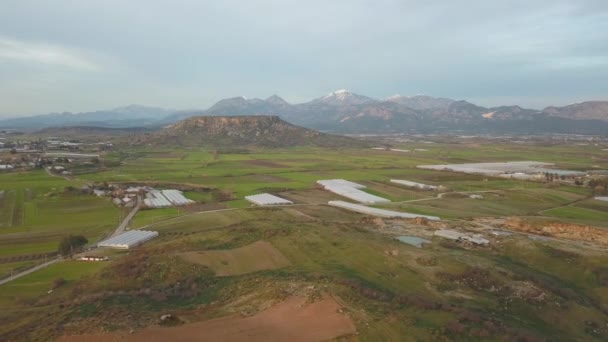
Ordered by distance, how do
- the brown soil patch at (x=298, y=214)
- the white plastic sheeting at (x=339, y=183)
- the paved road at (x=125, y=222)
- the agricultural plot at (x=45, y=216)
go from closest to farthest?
the agricultural plot at (x=45, y=216)
the paved road at (x=125, y=222)
the brown soil patch at (x=298, y=214)
the white plastic sheeting at (x=339, y=183)

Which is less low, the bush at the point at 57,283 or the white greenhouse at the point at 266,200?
the bush at the point at 57,283

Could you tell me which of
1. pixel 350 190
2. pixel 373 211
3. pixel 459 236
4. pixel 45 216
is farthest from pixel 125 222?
pixel 459 236

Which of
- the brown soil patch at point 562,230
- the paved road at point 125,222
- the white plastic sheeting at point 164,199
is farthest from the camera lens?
the white plastic sheeting at point 164,199

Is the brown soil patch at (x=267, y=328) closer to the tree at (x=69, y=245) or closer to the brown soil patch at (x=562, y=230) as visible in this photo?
the tree at (x=69, y=245)

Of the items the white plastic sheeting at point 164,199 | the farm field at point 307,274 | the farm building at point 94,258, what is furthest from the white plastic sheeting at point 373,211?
the farm building at point 94,258

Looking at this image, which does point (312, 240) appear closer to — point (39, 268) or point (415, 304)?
point (415, 304)

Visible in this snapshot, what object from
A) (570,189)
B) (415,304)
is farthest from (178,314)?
(570,189)

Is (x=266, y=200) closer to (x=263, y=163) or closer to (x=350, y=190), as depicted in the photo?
(x=350, y=190)
